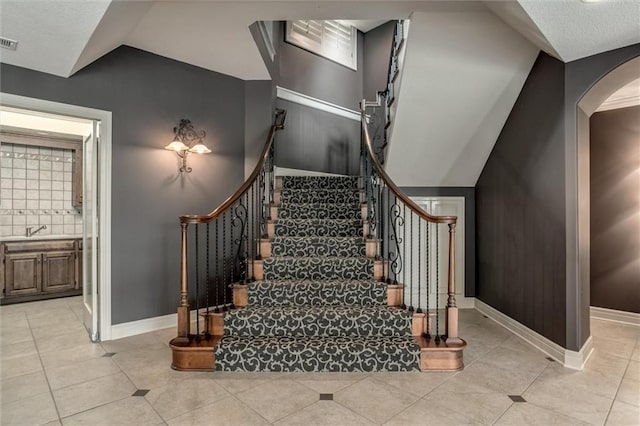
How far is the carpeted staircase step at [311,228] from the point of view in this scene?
3908mm

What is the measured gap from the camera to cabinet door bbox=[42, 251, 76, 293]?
4.86 metres

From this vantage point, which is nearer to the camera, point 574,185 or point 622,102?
point 574,185

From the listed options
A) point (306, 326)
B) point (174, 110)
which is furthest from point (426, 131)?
point (174, 110)

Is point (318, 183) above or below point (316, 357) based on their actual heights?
above

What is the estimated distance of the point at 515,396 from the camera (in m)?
2.25

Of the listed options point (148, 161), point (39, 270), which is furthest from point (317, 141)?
point (39, 270)

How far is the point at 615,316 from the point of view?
3.94 metres

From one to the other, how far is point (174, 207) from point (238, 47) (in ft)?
6.08

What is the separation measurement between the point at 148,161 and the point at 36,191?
9.69 ft

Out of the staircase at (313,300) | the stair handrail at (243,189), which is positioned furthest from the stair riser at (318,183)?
the stair handrail at (243,189)

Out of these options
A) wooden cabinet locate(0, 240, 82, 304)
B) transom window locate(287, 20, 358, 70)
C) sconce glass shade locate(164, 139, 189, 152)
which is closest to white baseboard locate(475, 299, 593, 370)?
sconce glass shade locate(164, 139, 189, 152)

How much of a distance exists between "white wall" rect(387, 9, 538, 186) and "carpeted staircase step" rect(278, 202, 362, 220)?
30.1 inches

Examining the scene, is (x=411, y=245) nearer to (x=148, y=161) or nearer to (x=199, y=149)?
(x=199, y=149)

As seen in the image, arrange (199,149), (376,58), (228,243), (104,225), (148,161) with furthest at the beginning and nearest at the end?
(376,58) → (228,243) → (199,149) → (148,161) → (104,225)
